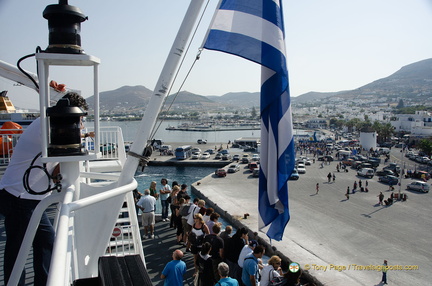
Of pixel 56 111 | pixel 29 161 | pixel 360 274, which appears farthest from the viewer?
pixel 360 274

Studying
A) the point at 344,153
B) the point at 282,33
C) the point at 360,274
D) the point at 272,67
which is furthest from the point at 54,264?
the point at 344,153

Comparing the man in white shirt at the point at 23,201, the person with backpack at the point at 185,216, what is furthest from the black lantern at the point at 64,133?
the person with backpack at the point at 185,216

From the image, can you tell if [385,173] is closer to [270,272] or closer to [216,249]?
[216,249]

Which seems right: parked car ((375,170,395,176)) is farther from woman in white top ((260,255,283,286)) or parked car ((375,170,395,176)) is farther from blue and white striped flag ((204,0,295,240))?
blue and white striped flag ((204,0,295,240))

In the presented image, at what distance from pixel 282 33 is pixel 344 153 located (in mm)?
44232

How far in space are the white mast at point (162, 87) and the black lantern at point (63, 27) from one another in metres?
0.89

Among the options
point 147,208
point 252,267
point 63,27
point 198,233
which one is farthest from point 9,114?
point 63,27

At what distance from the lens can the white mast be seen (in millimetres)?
3111

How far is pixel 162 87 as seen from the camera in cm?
316

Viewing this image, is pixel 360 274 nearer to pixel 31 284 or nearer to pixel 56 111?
pixel 31 284

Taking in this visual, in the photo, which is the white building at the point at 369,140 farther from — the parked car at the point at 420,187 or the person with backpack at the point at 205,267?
the person with backpack at the point at 205,267

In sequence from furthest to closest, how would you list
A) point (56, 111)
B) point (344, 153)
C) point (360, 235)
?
1. point (344, 153)
2. point (360, 235)
3. point (56, 111)

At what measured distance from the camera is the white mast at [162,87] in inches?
122

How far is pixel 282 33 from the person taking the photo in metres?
3.67
